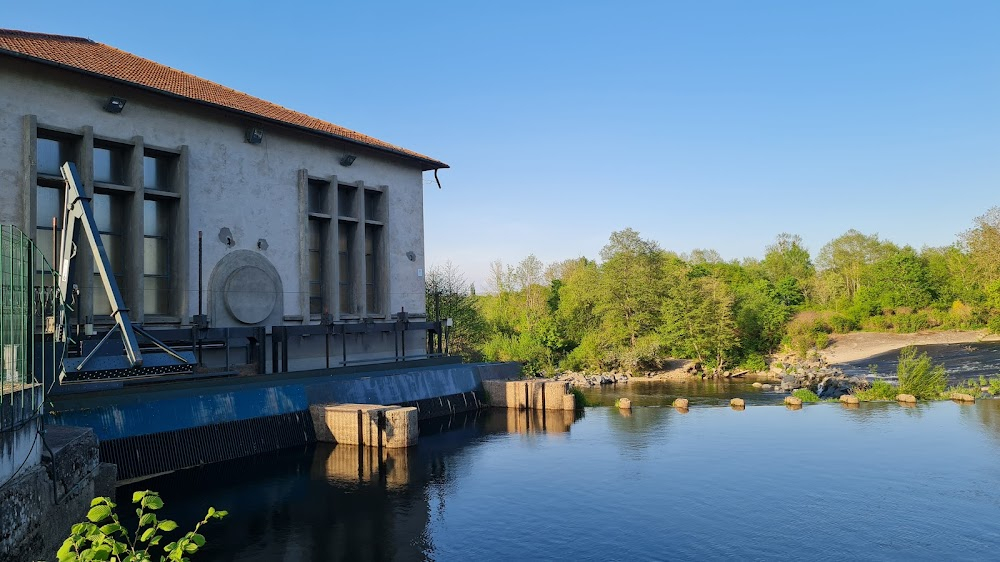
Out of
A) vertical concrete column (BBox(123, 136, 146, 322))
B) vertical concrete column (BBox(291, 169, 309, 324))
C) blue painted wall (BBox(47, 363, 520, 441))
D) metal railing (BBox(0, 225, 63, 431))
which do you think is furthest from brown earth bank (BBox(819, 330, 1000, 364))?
metal railing (BBox(0, 225, 63, 431))

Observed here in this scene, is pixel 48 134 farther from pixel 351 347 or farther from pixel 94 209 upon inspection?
pixel 351 347

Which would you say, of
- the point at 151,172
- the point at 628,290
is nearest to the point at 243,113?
the point at 151,172

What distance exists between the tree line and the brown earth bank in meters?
1.11

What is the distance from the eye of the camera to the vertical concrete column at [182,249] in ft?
73.7

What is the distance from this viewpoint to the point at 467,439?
75.0 ft

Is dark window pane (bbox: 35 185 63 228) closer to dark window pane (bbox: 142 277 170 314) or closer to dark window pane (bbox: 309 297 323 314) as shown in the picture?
dark window pane (bbox: 142 277 170 314)

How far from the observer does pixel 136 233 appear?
21.3 metres

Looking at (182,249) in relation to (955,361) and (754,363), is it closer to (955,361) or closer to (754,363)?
(754,363)

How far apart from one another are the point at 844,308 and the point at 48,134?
67.6 meters

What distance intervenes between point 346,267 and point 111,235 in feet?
31.3

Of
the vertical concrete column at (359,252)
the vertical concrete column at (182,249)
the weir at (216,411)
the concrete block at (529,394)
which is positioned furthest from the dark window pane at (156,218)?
the concrete block at (529,394)

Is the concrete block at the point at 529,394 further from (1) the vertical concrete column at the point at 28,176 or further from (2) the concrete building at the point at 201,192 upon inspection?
(1) the vertical concrete column at the point at 28,176

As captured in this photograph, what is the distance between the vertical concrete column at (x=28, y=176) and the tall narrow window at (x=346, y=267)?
38.7ft

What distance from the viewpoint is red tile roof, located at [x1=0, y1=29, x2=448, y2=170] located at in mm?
20141
